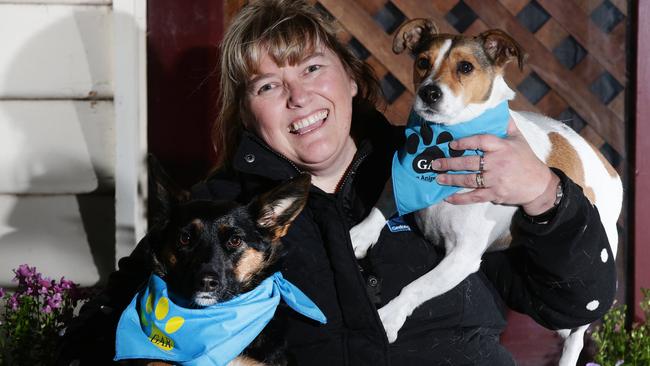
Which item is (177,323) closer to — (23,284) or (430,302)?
(430,302)

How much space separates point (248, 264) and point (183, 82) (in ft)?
4.18

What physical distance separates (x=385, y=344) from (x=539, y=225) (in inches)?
18.5

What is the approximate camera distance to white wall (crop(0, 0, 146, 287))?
290 cm

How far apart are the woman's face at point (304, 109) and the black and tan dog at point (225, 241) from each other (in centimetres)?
28

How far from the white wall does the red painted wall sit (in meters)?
0.09

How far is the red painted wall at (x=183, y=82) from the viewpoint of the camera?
2951mm

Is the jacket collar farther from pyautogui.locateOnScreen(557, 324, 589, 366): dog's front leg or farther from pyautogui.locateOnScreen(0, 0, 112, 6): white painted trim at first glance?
pyautogui.locateOnScreen(0, 0, 112, 6): white painted trim

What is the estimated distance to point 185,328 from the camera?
5.83ft

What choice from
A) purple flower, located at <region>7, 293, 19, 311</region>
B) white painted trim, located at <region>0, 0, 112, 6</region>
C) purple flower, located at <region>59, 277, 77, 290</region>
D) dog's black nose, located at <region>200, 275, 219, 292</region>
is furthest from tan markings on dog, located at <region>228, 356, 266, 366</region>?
white painted trim, located at <region>0, 0, 112, 6</region>

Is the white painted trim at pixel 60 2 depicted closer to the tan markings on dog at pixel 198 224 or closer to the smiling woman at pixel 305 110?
the smiling woman at pixel 305 110

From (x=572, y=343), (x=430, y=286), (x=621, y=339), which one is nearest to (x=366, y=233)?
(x=430, y=286)

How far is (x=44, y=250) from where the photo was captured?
302cm

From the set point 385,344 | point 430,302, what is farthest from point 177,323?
point 430,302

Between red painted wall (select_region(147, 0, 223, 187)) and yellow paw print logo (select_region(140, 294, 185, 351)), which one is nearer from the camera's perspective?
yellow paw print logo (select_region(140, 294, 185, 351))
